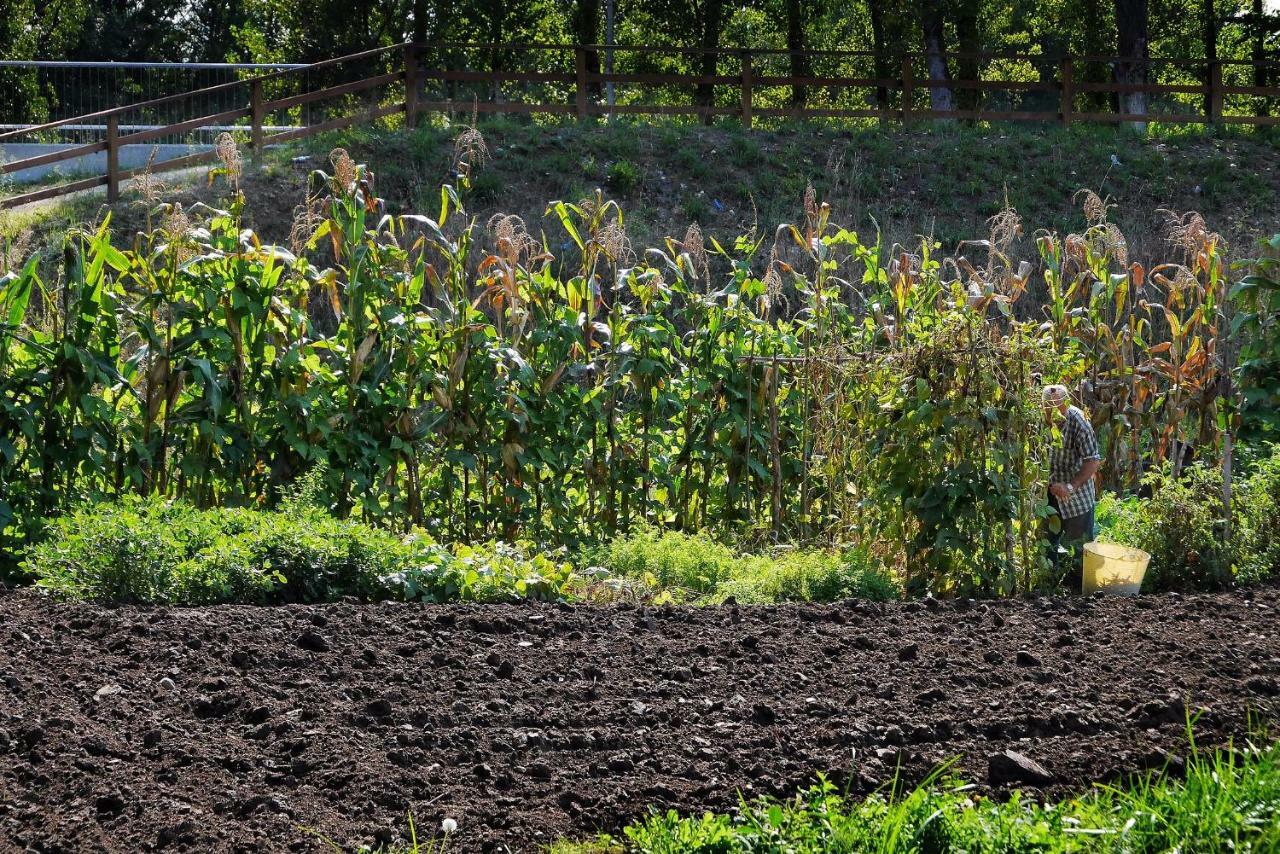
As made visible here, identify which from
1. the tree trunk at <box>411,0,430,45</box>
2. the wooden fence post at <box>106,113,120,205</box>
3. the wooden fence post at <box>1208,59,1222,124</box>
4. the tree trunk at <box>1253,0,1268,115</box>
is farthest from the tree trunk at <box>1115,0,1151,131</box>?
the wooden fence post at <box>106,113,120,205</box>

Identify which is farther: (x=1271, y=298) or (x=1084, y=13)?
(x=1084, y=13)

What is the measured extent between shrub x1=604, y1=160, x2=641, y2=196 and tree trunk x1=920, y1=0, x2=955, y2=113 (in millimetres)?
6581

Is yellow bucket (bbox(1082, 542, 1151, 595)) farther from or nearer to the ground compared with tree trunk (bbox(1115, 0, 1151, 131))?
nearer to the ground

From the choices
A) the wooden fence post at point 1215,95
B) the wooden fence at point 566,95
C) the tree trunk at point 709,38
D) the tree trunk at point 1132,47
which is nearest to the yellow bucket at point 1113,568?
the wooden fence at point 566,95

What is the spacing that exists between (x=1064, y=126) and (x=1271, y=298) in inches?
621

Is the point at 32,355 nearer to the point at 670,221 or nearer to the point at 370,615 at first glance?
the point at 370,615

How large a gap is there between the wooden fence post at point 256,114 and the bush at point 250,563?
13.5 meters

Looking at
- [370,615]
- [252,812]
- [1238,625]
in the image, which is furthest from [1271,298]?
[252,812]

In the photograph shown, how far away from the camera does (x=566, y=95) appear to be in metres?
31.3

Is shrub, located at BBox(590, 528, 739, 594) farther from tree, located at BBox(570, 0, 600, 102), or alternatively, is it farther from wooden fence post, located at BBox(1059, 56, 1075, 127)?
tree, located at BBox(570, 0, 600, 102)

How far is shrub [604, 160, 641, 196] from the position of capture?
19.5m

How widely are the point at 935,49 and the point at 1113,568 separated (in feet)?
66.6

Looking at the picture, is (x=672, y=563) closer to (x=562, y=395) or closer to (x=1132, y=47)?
(x=562, y=395)

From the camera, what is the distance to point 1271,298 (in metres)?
8.05
